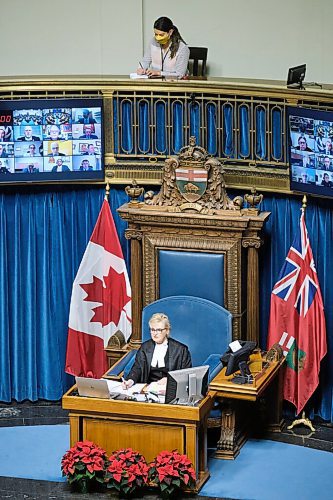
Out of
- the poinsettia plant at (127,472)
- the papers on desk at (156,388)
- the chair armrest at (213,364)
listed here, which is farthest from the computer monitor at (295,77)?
the poinsettia plant at (127,472)

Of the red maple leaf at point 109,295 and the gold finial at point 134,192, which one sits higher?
the gold finial at point 134,192

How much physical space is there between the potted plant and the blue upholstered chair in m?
1.17

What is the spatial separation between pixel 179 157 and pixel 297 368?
207 cm

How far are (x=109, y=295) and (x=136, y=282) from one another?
0.44 meters

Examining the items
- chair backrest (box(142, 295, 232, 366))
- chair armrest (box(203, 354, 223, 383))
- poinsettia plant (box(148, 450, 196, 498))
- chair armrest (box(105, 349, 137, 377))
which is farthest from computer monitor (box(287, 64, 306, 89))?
poinsettia plant (box(148, 450, 196, 498))

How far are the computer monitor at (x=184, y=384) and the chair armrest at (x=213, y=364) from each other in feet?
2.25

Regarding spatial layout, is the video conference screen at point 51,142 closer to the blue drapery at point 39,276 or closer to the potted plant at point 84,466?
the blue drapery at point 39,276

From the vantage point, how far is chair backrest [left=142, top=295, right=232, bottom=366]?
1592cm

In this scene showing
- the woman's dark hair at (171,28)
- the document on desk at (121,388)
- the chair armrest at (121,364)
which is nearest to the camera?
the document on desk at (121,388)

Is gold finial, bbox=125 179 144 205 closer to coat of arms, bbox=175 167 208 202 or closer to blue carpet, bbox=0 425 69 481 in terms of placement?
coat of arms, bbox=175 167 208 202

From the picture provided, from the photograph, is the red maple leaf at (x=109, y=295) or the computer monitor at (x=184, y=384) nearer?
the computer monitor at (x=184, y=384)

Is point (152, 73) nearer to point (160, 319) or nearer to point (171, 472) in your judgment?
point (160, 319)

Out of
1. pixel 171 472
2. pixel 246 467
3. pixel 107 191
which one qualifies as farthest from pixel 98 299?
pixel 171 472

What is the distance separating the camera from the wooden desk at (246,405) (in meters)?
15.2
